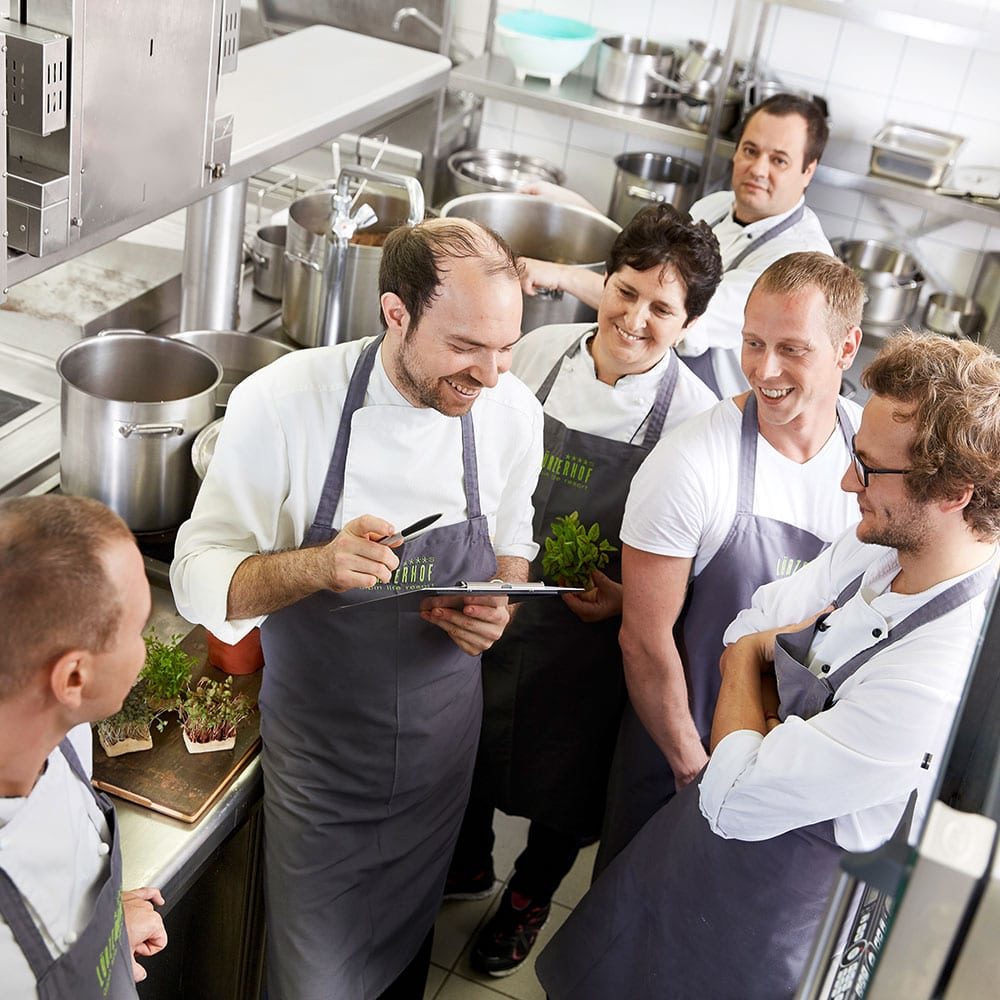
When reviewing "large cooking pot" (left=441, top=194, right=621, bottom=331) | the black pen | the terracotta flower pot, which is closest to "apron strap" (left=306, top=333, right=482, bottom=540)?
the black pen

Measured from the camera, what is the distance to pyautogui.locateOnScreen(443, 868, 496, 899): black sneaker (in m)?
3.07

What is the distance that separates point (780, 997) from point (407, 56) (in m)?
2.40

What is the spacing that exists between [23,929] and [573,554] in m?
1.33

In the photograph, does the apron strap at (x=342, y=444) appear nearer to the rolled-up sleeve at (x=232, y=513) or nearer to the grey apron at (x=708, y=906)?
the rolled-up sleeve at (x=232, y=513)

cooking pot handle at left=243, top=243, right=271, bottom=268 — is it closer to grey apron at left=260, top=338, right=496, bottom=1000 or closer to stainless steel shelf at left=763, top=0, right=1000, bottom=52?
grey apron at left=260, top=338, right=496, bottom=1000

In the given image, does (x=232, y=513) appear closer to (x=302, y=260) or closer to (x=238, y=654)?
(x=238, y=654)

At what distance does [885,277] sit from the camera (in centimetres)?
416

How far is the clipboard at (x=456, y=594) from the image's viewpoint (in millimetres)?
1903

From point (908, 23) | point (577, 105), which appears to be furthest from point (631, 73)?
point (908, 23)

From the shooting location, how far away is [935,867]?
2.42ft

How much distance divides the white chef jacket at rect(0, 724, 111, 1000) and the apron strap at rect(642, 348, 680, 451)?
1.38 meters

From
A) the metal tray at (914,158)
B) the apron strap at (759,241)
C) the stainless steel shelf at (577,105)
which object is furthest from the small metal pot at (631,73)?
the apron strap at (759,241)

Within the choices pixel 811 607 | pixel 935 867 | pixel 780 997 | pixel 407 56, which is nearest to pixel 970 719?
pixel 935 867

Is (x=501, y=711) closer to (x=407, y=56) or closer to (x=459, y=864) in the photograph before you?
(x=459, y=864)
